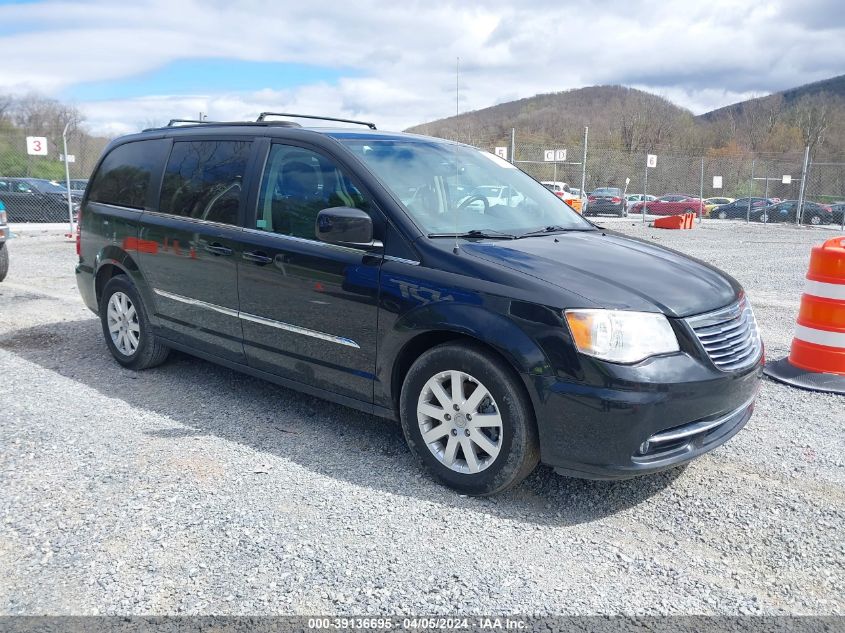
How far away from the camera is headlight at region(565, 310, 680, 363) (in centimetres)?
311

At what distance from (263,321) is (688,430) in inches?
99.6

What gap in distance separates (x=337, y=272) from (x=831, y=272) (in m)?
3.85

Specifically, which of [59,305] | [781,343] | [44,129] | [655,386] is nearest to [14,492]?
[655,386]

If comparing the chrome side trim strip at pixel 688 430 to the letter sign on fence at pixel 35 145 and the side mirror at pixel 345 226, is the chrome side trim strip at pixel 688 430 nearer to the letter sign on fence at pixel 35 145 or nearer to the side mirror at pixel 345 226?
the side mirror at pixel 345 226

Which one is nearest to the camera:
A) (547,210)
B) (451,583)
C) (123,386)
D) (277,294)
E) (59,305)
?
(451,583)

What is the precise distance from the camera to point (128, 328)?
5.57 metres

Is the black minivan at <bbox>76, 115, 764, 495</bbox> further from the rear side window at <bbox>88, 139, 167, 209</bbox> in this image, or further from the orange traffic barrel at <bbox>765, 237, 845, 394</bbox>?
the orange traffic barrel at <bbox>765, 237, 845, 394</bbox>

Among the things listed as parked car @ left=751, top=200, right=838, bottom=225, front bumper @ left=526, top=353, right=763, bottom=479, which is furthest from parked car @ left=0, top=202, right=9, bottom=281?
parked car @ left=751, top=200, right=838, bottom=225

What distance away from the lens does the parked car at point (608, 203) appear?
111ft

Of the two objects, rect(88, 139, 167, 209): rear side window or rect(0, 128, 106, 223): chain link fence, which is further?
rect(0, 128, 106, 223): chain link fence

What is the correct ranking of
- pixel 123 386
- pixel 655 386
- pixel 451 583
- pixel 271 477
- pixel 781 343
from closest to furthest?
pixel 451 583, pixel 655 386, pixel 271 477, pixel 123 386, pixel 781 343

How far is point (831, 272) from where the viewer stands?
5.30 meters

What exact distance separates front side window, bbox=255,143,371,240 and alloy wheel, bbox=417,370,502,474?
1108mm

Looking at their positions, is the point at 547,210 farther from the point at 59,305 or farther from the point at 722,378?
the point at 59,305
